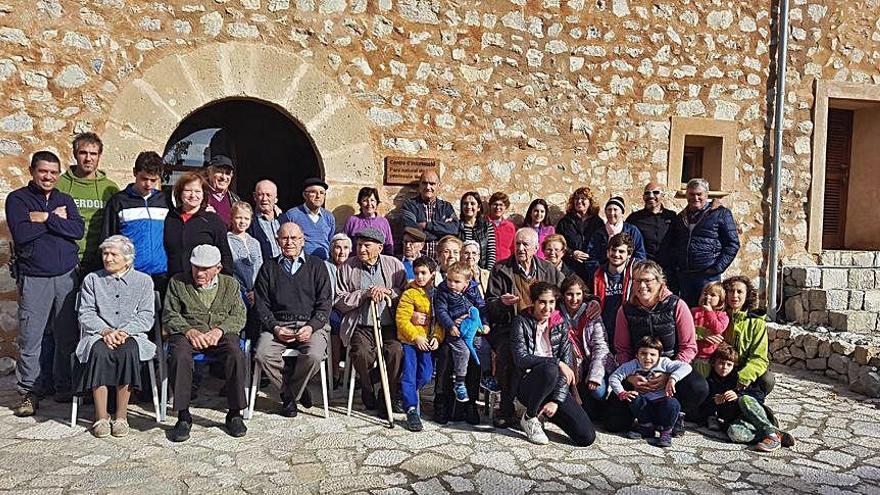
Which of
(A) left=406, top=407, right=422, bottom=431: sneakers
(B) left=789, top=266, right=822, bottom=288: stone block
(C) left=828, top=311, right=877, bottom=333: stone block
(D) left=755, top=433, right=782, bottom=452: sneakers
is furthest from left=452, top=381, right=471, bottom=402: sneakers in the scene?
(B) left=789, top=266, right=822, bottom=288: stone block

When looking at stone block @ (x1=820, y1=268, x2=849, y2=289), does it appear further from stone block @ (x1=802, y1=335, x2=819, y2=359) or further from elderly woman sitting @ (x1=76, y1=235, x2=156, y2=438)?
elderly woman sitting @ (x1=76, y1=235, x2=156, y2=438)

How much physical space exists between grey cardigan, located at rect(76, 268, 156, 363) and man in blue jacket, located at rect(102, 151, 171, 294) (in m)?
0.25

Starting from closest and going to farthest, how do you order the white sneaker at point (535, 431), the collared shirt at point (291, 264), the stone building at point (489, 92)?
the white sneaker at point (535, 431), the collared shirt at point (291, 264), the stone building at point (489, 92)

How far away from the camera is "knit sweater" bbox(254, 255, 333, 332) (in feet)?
11.8

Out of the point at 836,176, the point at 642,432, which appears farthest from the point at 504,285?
the point at 836,176

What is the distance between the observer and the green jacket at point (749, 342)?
351 cm

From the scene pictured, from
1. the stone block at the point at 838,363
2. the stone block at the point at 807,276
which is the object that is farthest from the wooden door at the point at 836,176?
the stone block at the point at 838,363

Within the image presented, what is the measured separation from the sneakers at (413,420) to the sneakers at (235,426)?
870 mm

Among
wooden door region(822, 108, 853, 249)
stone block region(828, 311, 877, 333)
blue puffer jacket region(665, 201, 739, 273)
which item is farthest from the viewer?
wooden door region(822, 108, 853, 249)

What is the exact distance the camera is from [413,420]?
343cm

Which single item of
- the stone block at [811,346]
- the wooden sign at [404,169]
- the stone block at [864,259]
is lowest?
the stone block at [811,346]

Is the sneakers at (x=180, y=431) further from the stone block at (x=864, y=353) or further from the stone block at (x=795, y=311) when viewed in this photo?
the stone block at (x=795, y=311)

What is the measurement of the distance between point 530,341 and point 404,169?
2081mm

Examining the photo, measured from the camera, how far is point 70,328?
366 centimetres
